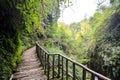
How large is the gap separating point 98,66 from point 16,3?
333 inches

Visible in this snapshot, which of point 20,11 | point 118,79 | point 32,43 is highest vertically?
point 20,11

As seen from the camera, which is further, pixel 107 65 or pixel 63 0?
pixel 107 65

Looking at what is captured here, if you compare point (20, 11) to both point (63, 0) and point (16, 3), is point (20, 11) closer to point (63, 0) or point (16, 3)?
point (16, 3)

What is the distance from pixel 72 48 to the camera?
26359 millimetres

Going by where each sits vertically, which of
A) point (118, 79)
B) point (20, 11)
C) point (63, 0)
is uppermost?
point (63, 0)

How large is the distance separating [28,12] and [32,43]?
645 inches

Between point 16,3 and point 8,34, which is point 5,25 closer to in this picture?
point 8,34

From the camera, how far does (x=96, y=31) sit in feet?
51.5

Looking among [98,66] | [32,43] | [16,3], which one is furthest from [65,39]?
[16,3]

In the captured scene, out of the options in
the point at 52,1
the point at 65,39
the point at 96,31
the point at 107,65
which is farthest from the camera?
the point at 65,39

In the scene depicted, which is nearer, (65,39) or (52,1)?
(52,1)

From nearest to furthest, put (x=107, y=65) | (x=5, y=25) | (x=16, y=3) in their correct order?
(x=16, y=3)
(x=5, y=25)
(x=107, y=65)

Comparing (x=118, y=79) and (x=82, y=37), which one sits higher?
(x=82, y=37)

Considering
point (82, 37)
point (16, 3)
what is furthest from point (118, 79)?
point (82, 37)
